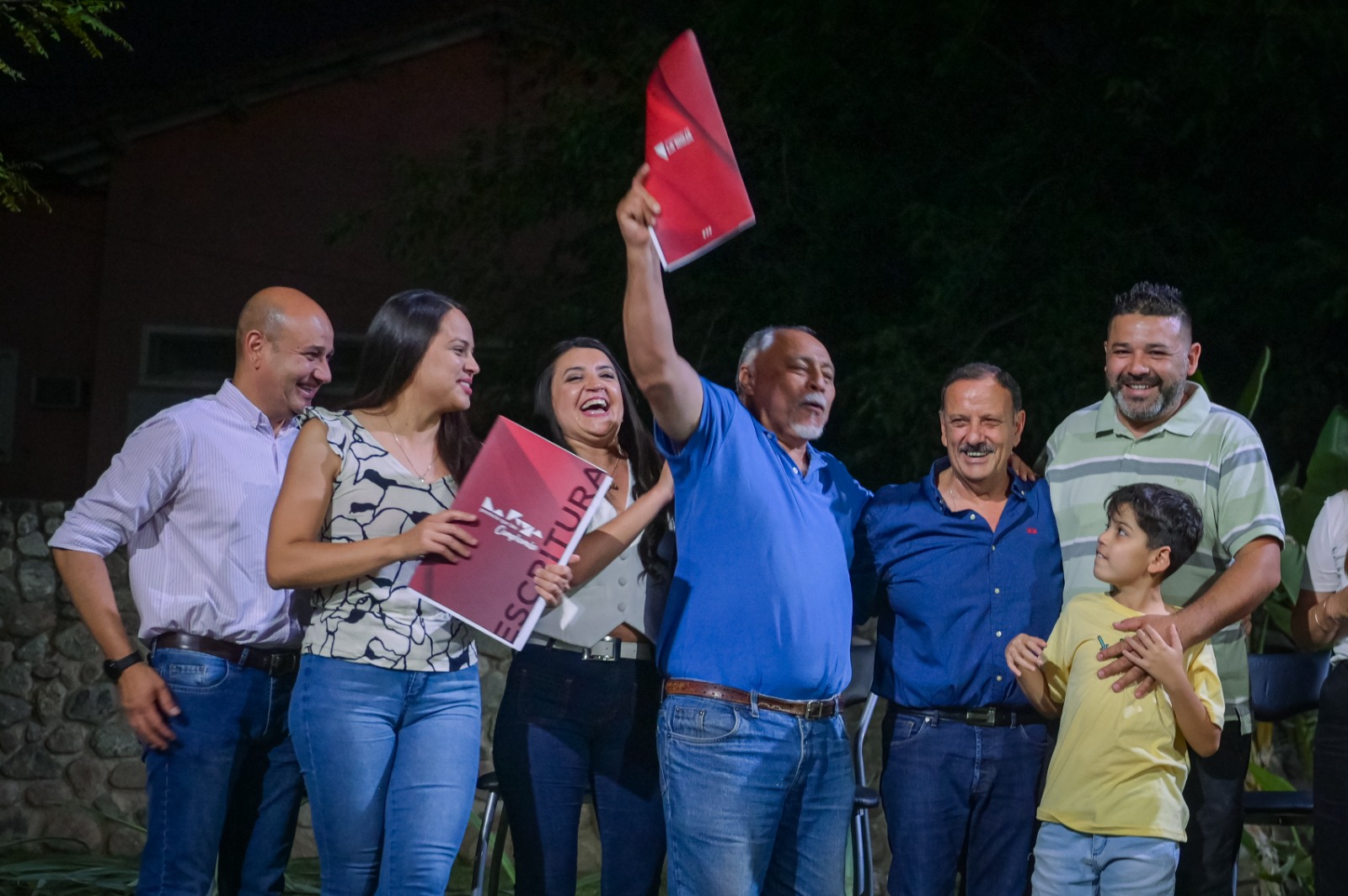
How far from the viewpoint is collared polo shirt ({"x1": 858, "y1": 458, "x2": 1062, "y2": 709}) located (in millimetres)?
3350

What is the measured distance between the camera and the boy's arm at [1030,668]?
3.17 metres

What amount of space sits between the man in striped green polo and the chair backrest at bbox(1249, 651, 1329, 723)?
819 mm

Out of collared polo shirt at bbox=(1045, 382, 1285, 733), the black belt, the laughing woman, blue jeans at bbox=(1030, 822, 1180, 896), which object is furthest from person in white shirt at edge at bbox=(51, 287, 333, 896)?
collared polo shirt at bbox=(1045, 382, 1285, 733)

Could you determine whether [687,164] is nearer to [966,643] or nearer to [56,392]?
[966,643]

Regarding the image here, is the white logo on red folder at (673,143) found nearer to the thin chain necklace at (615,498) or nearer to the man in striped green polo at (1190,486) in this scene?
the thin chain necklace at (615,498)

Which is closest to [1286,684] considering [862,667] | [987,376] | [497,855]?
[862,667]

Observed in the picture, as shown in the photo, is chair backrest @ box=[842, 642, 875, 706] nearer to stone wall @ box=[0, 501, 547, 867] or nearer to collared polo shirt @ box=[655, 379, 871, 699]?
collared polo shirt @ box=[655, 379, 871, 699]

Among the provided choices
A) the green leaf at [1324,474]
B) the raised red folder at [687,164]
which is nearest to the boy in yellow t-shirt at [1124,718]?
the raised red folder at [687,164]

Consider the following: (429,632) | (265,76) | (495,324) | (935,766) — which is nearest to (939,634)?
(935,766)

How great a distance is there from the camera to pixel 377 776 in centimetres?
282

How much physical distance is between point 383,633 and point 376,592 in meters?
0.10

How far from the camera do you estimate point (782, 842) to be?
3059 millimetres

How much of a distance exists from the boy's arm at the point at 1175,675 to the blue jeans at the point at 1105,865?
276 mm

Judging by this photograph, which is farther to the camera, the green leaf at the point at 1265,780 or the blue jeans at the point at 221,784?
the green leaf at the point at 1265,780
